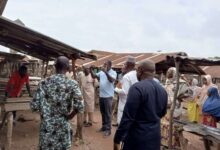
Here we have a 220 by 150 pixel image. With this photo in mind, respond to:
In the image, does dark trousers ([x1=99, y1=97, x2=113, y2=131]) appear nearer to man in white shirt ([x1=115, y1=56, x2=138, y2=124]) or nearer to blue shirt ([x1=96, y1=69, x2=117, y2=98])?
blue shirt ([x1=96, y1=69, x2=117, y2=98])

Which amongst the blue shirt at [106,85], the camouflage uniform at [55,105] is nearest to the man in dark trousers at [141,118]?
the camouflage uniform at [55,105]

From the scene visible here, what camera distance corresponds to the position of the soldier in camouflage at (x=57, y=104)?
391cm

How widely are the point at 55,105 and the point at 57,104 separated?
0.03 metres

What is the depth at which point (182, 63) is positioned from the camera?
22.8 feet

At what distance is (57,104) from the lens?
3936 mm

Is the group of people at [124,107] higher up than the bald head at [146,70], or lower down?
lower down

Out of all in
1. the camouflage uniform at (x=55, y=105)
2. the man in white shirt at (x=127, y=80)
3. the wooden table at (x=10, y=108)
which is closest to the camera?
the camouflage uniform at (x=55, y=105)

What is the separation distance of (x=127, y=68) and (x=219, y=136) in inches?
74.2

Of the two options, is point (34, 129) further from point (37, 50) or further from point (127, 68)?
point (127, 68)

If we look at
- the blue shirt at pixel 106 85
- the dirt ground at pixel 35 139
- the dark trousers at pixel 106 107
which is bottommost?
the dirt ground at pixel 35 139

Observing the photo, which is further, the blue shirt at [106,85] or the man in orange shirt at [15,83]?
the man in orange shirt at [15,83]

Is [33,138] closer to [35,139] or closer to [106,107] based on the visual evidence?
[35,139]


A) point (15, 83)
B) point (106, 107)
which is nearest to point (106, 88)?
point (106, 107)

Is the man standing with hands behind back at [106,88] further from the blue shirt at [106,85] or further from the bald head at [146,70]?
the bald head at [146,70]
